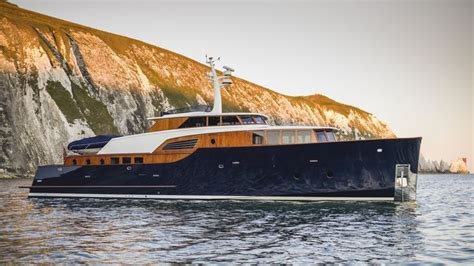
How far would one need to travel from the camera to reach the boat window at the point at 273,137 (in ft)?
78.9

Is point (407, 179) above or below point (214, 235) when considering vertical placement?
above

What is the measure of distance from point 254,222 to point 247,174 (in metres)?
7.15

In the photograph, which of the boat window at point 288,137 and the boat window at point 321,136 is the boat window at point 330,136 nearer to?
the boat window at point 321,136

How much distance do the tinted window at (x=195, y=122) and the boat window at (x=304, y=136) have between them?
5248 millimetres

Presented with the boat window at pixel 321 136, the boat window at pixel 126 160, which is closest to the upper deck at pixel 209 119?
the boat window at pixel 126 160

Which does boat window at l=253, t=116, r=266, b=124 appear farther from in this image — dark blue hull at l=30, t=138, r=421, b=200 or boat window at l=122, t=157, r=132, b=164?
boat window at l=122, t=157, r=132, b=164

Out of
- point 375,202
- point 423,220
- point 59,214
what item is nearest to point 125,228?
point 59,214

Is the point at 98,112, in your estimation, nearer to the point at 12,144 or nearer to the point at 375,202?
the point at 12,144

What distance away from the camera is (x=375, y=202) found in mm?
23281

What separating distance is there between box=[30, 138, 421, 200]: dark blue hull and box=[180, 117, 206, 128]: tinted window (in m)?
1.84

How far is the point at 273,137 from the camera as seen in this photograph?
79.2 ft

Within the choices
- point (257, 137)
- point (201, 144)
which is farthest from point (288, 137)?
point (201, 144)

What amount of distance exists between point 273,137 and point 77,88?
69388 millimetres

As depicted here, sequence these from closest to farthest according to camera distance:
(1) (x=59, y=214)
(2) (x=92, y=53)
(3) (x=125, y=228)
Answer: (3) (x=125, y=228)
(1) (x=59, y=214)
(2) (x=92, y=53)
